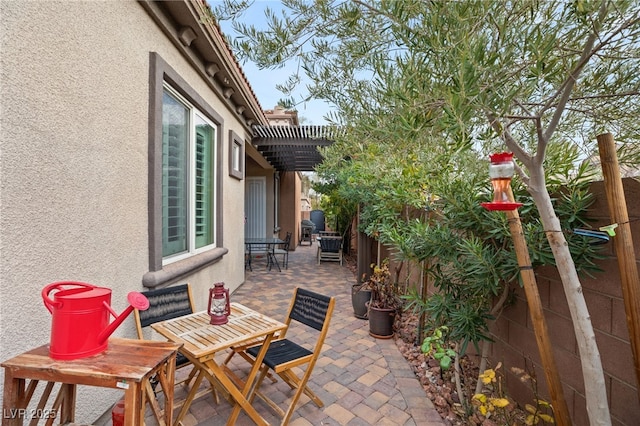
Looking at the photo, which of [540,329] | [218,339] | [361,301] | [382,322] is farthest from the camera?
[361,301]

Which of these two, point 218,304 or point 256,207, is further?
point 256,207

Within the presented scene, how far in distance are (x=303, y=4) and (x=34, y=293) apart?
204cm

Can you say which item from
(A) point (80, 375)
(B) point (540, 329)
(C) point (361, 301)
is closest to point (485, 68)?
(B) point (540, 329)

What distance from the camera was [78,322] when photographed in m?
1.22

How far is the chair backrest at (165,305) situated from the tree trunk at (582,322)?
2.60 m

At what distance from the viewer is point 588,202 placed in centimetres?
157

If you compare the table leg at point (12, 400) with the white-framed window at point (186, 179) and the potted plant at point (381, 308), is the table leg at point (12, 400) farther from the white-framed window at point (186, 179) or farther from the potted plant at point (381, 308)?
the potted plant at point (381, 308)

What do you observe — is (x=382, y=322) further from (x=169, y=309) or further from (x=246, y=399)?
(x=169, y=309)

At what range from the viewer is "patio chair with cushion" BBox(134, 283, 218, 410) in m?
2.24

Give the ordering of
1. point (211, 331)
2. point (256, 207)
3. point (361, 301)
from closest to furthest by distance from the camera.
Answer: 1. point (211, 331)
2. point (361, 301)
3. point (256, 207)

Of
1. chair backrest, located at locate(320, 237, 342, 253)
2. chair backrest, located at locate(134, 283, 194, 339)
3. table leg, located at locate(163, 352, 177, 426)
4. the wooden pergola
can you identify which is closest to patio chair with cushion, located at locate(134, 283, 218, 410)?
chair backrest, located at locate(134, 283, 194, 339)

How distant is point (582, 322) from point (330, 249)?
279 inches

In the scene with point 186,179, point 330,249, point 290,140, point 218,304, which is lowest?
point 330,249

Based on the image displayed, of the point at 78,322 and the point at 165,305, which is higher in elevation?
the point at 78,322
